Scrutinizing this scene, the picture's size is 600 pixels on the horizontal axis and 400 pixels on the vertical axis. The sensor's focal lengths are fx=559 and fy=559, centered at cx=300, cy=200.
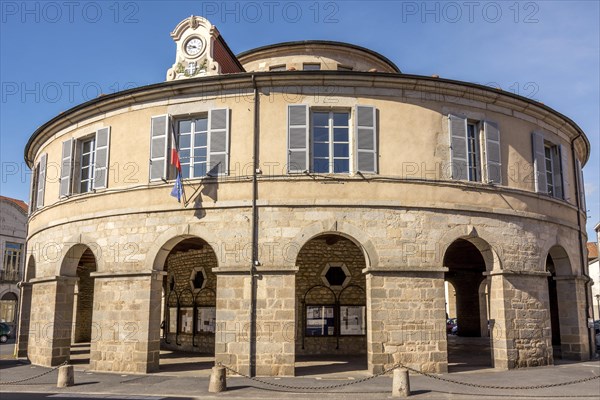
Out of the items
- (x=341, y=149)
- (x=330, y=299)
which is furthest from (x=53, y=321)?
(x=341, y=149)

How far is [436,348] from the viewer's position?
1373 cm

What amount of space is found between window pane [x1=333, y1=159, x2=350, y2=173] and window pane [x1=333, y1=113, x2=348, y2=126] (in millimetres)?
994

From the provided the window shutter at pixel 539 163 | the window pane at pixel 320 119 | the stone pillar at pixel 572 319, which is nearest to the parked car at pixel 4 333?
the window pane at pixel 320 119

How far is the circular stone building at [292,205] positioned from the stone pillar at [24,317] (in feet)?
5.88

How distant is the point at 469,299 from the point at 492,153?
13418mm

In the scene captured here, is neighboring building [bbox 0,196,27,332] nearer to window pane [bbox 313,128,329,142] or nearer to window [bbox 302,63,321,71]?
window [bbox 302,63,321,71]

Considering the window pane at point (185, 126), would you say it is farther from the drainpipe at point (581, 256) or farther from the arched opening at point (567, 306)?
the drainpipe at point (581, 256)

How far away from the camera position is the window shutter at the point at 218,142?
1441cm

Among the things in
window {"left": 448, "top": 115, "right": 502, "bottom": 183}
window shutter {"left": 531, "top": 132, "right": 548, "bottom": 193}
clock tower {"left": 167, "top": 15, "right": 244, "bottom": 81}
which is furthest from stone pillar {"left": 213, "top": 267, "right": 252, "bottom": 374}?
window shutter {"left": 531, "top": 132, "right": 548, "bottom": 193}

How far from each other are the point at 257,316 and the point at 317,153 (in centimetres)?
438

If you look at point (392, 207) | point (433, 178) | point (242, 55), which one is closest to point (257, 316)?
point (392, 207)

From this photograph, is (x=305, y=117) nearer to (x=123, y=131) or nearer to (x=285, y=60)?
(x=123, y=131)

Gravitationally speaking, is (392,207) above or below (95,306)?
above

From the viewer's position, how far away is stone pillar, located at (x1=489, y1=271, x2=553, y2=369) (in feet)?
47.7
